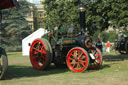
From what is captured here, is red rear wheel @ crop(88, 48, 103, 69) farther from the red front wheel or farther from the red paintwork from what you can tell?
the red paintwork

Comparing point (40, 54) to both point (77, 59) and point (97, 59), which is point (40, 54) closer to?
point (77, 59)

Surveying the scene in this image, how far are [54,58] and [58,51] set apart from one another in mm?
363

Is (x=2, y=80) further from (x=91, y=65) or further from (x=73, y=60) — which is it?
(x=91, y=65)

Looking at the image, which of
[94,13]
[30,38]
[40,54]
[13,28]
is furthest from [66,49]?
[13,28]

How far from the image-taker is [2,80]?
6.45 meters

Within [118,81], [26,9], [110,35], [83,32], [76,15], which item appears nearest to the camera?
[118,81]

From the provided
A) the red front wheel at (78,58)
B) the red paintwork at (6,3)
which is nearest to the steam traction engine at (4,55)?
the red paintwork at (6,3)

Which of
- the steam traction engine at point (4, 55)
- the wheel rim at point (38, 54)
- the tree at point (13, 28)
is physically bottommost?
the tree at point (13, 28)

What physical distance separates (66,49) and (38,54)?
1195mm

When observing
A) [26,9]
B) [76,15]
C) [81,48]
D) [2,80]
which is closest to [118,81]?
[81,48]

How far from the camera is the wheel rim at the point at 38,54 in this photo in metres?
9.48

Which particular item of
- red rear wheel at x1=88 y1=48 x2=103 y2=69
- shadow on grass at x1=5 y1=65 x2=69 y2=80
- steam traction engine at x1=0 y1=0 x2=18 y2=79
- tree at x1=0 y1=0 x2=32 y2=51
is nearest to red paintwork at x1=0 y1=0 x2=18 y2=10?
steam traction engine at x1=0 y1=0 x2=18 y2=79

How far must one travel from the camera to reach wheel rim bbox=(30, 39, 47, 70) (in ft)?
31.1

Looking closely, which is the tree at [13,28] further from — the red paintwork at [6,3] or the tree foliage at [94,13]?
the red paintwork at [6,3]
